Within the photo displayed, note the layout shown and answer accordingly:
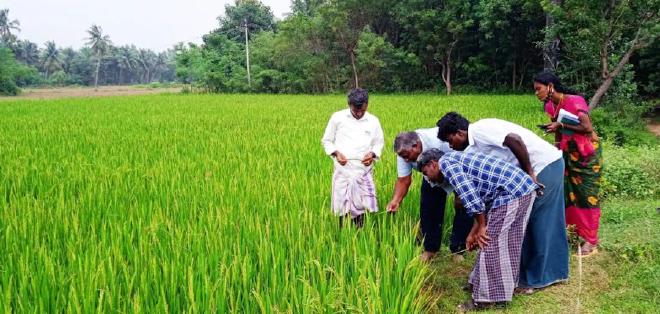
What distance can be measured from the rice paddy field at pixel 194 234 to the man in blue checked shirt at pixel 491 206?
34 cm

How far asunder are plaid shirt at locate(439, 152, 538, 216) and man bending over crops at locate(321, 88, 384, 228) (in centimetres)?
92

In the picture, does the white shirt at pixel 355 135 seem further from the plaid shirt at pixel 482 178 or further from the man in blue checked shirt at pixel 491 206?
the plaid shirt at pixel 482 178

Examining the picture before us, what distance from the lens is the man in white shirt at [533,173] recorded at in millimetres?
2654

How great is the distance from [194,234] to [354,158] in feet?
3.95

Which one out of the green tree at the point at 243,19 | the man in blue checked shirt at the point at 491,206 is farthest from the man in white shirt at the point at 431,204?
the green tree at the point at 243,19

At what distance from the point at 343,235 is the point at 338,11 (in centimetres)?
2371

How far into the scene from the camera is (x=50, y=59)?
66938 millimetres

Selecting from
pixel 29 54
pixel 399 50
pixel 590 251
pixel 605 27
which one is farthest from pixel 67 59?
pixel 590 251

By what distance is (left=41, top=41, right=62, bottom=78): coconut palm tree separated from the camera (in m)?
65.6

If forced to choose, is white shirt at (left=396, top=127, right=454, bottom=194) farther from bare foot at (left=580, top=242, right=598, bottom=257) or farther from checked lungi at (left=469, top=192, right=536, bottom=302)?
bare foot at (left=580, top=242, right=598, bottom=257)

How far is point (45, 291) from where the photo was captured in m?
2.11

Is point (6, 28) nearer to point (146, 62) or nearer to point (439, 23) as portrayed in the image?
point (146, 62)

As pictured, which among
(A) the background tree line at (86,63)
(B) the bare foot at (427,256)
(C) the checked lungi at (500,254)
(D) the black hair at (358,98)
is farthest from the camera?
(A) the background tree line at (86,63)

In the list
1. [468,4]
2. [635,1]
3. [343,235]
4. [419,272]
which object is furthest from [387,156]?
[468,4]
